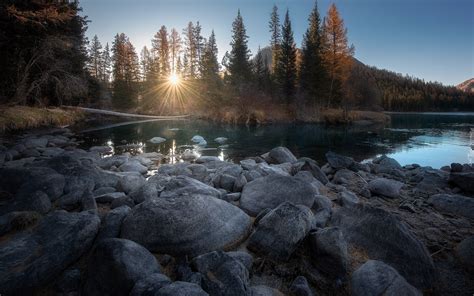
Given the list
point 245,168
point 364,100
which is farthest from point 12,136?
point 364,100

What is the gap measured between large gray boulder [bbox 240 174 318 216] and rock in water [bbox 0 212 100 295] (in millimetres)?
2412

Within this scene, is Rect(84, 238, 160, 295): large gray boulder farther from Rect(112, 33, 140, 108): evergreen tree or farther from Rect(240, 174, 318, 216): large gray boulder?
Rect(112, 33, 140, 108): evergreen tree

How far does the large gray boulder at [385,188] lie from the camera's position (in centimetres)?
554

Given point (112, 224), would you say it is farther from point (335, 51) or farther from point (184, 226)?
point (335, 51)

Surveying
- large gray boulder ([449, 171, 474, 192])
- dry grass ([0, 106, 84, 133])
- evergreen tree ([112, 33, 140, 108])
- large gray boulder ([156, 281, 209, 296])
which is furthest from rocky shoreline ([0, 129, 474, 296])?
evergreen tree ([112, 33, 140, 108])

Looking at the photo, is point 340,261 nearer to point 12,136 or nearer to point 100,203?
point 100,203

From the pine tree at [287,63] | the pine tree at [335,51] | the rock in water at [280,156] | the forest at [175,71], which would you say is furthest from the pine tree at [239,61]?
the rock in water at [280,156]

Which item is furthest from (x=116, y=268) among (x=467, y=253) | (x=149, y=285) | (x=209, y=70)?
(x=209, y=70)

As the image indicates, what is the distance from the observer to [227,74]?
37469mm

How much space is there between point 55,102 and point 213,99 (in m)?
21.4

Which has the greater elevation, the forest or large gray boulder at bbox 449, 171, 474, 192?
the forest

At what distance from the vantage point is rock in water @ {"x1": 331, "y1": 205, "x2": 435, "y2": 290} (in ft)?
9.14

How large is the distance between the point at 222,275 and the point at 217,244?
73 cm

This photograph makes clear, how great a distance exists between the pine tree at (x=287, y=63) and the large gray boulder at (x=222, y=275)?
113ft
